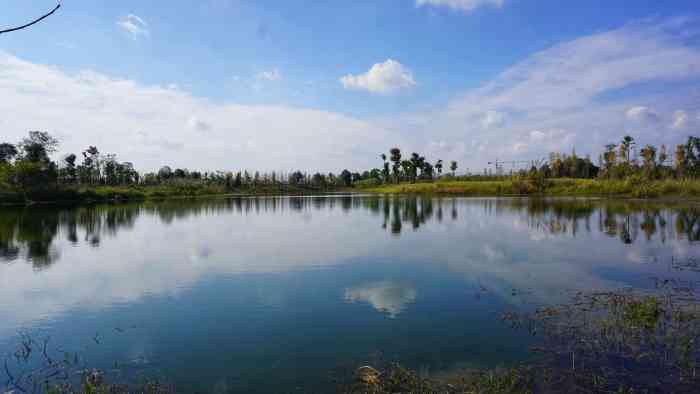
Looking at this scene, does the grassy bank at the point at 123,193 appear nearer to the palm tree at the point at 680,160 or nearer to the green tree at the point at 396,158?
the green tree at the point at 396,158

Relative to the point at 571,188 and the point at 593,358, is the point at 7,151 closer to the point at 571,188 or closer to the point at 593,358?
the point at 593,358

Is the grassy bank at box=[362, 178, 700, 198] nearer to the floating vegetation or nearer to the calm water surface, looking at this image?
the calm water surface

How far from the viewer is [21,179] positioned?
189ft

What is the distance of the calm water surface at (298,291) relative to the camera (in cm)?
740

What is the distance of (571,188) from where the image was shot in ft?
231

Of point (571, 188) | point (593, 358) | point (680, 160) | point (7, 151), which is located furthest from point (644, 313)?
point (7, 151)

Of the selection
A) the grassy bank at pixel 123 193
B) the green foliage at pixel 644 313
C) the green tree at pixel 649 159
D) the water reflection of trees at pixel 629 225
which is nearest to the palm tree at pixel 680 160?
the green tree at pixel 649 159

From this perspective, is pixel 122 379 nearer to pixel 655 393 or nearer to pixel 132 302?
pixel 132 302

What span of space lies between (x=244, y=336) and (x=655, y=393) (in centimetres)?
740

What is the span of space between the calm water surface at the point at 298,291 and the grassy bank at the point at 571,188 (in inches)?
1474

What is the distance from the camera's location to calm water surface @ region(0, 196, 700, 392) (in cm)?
740

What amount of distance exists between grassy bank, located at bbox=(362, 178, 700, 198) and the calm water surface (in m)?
37.4

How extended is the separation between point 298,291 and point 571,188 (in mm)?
72063

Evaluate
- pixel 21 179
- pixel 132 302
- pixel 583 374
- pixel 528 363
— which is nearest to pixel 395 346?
pixel 528 363
